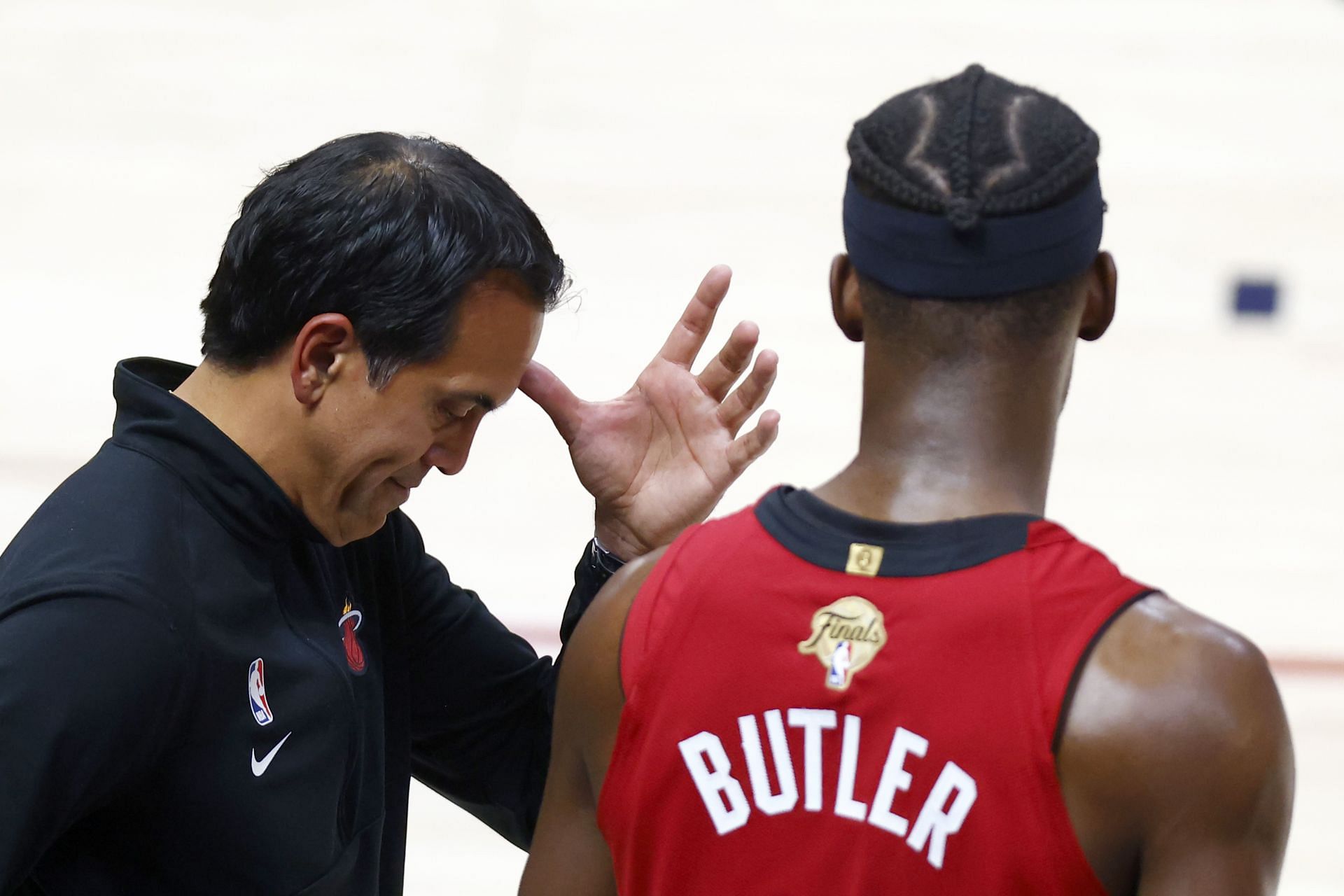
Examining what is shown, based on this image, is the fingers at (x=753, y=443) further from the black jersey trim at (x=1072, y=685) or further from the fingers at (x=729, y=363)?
the black jersey trim at (x=1072, y=685)

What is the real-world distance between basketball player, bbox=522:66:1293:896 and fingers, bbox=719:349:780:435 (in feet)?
2.85

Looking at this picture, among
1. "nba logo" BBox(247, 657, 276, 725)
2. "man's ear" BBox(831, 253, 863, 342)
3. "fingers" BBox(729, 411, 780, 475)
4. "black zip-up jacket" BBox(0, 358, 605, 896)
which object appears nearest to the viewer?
"man's ear" BBox(831, 253, 863, 342)

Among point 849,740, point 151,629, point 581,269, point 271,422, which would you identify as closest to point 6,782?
point 151,629

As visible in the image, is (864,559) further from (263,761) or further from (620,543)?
(620,543)

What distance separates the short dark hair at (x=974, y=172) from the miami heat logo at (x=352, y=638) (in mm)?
1055

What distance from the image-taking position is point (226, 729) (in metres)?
1.97

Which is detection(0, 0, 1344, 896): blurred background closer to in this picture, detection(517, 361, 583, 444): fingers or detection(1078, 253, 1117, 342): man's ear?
detection(517, 361, 583, 444): fingers

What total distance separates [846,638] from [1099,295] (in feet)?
1.29

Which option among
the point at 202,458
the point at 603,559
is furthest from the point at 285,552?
the point at 603,559

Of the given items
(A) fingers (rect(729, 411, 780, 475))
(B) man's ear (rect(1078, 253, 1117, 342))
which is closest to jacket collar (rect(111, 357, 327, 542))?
(A) fingers (rect(729, 411, 780, 475))

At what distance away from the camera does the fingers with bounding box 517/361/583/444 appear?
2.57 m

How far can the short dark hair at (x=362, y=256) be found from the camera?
2.10 meters

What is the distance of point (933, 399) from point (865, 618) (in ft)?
0.69

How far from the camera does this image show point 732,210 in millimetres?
7551
